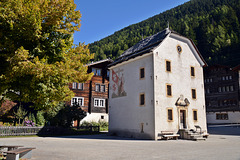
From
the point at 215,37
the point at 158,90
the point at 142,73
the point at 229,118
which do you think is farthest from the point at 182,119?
the point at 215,37

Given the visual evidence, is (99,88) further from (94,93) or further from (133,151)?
(133,151)

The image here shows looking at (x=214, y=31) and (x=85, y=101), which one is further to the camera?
(x=214, y=31)

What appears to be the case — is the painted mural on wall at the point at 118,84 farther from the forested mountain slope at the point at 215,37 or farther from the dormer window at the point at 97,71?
the forested mountain slope at the point at 215,37

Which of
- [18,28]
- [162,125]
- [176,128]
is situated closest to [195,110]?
[176,128]

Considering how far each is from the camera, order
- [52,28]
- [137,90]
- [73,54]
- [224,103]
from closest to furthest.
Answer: [52,28]
[73,54]
[137,90]
[224,103]

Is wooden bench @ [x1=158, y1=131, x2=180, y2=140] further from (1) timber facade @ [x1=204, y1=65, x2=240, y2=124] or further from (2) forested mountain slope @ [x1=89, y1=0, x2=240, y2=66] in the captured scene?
(2) forested mountain slope @ [x1=89, y1=0, x2=240, y2=66]

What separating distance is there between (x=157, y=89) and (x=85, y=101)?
18828 mm

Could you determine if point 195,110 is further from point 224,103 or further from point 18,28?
point 224,103

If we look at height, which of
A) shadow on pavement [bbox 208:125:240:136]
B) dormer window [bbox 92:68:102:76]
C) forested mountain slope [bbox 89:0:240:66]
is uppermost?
forested mountain slope [bbox 89:0:240:66]

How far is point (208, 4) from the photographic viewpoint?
14700 cm

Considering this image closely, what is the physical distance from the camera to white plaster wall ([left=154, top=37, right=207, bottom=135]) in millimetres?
21880

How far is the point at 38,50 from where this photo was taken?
9.91 m

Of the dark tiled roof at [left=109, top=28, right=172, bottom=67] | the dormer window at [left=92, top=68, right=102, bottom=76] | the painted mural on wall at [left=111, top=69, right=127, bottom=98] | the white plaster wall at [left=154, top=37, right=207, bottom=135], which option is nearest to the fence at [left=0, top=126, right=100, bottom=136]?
the painted mural on wall at [left=111, top=69, right=127, bottom=98]

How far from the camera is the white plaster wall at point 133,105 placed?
2209cm
